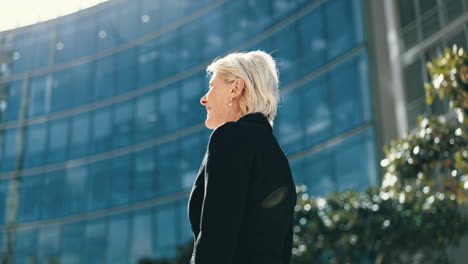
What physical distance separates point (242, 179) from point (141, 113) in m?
29.5

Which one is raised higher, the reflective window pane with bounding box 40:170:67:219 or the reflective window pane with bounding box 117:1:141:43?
the reflective window pane with bounding box 117:1:141:43

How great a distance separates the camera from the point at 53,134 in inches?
1334

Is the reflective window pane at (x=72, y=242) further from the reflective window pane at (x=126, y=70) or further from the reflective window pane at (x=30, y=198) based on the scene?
the reflective window pane at (x=126, y=70)

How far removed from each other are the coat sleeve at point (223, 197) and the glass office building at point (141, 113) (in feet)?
63.8

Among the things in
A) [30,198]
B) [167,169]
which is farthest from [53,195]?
[167,169]

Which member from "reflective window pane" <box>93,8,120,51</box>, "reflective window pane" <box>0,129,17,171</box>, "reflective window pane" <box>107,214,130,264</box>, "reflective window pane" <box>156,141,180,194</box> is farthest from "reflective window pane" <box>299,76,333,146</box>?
"reflective window pane" <box>0,129,17,171</box>

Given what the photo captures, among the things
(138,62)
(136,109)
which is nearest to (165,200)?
(136,109)

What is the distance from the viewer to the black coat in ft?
7.11

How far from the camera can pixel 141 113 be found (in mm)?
31391

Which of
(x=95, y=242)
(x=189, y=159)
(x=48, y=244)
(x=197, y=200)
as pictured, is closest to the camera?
(x=197, y=200)

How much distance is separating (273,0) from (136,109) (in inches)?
353

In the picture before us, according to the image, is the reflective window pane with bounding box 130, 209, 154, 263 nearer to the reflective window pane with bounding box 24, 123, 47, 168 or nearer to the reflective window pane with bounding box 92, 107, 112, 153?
the reflective window pane with bounding box 92, 107, 112, 153

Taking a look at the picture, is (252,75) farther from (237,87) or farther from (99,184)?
(99,184)

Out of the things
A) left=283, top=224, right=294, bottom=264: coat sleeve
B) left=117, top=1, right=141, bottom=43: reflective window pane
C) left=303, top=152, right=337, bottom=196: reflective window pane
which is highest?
left=117, top=1, right=141, bottom=43: reflective window pane
